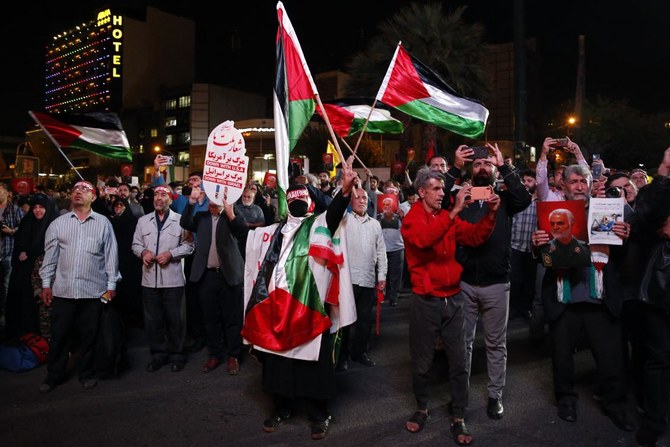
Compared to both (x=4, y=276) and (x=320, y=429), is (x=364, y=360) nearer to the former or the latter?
(x=320, y=429)

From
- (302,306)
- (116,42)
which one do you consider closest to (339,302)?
(302,306)

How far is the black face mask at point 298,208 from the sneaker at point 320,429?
1.71 meters

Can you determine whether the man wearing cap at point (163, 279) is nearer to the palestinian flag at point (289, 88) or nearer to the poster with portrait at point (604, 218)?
the palestinian flag at point (289, 88)

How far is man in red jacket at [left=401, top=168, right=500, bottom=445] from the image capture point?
4.30m

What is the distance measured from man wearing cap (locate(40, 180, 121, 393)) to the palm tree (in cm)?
1651

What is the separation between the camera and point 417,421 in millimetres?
4438

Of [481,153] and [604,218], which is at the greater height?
[481,153]

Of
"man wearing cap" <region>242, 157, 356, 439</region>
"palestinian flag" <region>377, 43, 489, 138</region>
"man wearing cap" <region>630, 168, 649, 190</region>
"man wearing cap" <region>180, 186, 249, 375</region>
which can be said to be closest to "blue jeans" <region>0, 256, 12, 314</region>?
"man wearing cap" <region>180, 186, 249, 375</region>

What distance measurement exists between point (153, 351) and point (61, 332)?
3.38 feet

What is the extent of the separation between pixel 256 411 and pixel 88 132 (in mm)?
5735

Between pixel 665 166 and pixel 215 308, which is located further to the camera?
pixel 215 308

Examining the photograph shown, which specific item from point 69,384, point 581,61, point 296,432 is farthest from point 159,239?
point 581,61

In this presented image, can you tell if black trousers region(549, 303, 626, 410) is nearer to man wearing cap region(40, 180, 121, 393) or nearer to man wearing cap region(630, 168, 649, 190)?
man wearing cap region(630, 168, 649, 190)

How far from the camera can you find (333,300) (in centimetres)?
445
